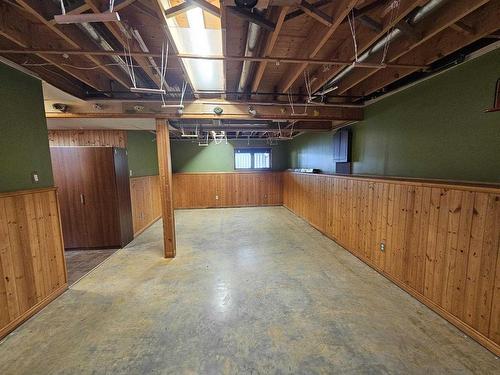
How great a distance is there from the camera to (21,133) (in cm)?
223

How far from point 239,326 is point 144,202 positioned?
170 inches

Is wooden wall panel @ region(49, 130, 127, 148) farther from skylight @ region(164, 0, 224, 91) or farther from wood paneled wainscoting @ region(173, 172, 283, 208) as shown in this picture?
skylight @ region(164, 0, 224, 91)

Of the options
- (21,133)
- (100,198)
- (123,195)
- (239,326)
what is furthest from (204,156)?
(239,326)

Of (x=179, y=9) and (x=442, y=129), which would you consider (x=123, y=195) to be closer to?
(x=179, y=9)

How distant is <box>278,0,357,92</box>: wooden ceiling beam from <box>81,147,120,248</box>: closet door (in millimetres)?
3323

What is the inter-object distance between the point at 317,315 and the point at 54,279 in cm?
291

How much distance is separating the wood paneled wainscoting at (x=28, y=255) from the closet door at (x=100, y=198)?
53.9 inches

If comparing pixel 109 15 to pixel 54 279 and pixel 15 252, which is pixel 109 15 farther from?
pixel 54 279

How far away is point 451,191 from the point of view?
1992mm

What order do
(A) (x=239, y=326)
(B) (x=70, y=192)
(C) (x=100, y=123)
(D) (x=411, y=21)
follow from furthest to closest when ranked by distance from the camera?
(C) (x=100, y=123)
(B) (x=70, y=192)
(A) (x=239, y=326)
(D) (x=411, y=21)

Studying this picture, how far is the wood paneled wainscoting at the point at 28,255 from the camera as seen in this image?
1.96 metres

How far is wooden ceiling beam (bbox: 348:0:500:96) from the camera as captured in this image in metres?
1.68

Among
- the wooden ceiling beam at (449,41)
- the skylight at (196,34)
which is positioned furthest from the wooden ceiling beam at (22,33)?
the wooden ceiling beam at (449,41)

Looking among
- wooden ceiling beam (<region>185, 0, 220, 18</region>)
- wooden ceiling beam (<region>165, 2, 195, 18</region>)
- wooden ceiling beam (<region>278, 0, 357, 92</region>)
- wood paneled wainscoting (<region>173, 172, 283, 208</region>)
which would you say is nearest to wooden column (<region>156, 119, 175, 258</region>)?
wooden ceiling beam (<region>278, 0, 357, 92</region>)
